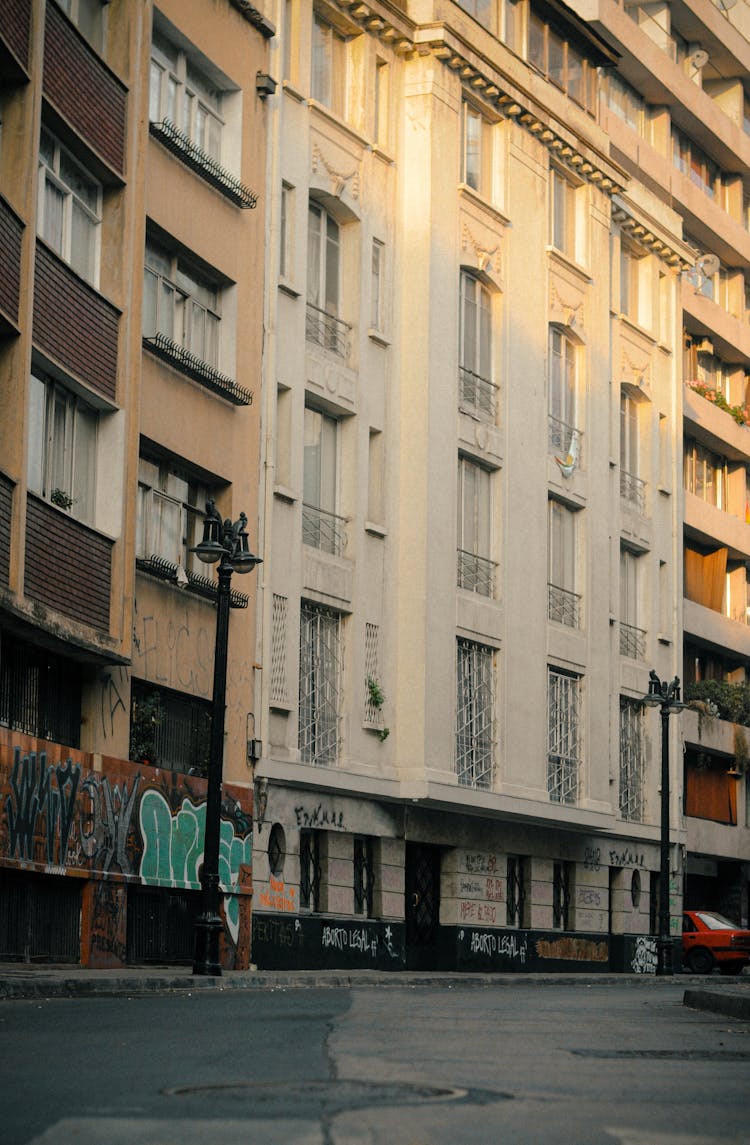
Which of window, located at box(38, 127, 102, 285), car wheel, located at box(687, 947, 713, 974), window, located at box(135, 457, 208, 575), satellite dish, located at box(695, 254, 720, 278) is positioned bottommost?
car wheel, located at box(687, 947, 713, 974)

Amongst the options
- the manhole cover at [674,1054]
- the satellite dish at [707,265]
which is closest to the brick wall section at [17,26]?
the manhole cover at [674,1054]

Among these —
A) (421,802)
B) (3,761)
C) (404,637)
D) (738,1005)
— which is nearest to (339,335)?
(404,637)

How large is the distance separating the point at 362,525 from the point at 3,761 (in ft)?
39.9

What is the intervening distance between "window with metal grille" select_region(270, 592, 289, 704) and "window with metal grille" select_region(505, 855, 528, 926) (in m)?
9.56

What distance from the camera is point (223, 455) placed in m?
28.3

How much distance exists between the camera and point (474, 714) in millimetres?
34844

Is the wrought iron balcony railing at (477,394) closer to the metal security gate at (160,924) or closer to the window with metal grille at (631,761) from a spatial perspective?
the window with metal grille at (631,761)

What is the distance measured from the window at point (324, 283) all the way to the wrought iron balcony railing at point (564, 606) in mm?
8225

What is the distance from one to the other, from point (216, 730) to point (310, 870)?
30.6 ft

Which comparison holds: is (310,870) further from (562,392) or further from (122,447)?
(562,392)

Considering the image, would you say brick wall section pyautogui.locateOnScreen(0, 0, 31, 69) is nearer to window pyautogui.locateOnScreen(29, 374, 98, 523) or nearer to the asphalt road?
window pyautogui.locateOnScreen(29, 374, 98, 523)

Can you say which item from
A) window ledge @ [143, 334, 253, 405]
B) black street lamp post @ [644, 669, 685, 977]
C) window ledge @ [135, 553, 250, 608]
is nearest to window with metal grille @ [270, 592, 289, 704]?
window ledge @ [135, 553, 250, 608]

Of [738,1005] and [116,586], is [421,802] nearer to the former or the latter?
[116,586]

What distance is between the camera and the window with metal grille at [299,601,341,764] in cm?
3042
